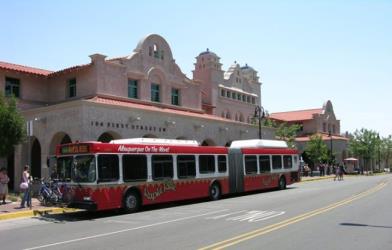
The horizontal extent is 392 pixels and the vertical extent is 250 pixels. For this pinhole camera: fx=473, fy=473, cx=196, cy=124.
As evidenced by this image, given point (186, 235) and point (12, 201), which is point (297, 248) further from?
point (12, 201)

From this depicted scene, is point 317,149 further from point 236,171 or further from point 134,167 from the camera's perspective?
point 134,167

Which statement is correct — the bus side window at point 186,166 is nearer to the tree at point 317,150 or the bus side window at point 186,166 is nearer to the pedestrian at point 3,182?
the pedestrian at point 3,182

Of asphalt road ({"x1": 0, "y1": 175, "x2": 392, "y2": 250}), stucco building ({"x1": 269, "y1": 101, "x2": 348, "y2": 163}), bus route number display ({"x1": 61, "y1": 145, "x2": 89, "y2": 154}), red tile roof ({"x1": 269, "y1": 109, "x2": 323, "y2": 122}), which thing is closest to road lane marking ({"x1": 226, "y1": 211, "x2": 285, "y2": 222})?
asphalt road ({"x1": 0, "y1": 175, "x2": 392, "y2": 250})

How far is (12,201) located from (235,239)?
1507 cm

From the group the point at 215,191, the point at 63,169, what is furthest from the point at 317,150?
the point at 63,169

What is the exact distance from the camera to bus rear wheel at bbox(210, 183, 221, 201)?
23827mm

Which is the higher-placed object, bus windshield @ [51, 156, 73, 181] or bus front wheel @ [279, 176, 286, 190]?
bus windshield @ [51, 156, 73, 181]

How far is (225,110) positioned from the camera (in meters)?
51.7

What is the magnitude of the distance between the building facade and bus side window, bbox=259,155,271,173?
6745mm

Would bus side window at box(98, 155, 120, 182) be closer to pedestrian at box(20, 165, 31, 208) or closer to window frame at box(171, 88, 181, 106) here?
pedestrian at box(20, 165, 31, 208)

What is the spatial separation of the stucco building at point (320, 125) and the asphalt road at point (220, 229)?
182 ft

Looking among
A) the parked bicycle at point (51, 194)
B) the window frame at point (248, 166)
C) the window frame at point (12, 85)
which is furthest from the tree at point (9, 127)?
the window frame at point (248, 166)

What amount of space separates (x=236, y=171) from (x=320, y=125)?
5548cm

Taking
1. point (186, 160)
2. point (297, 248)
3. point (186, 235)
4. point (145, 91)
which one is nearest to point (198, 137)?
point (145, 91)
